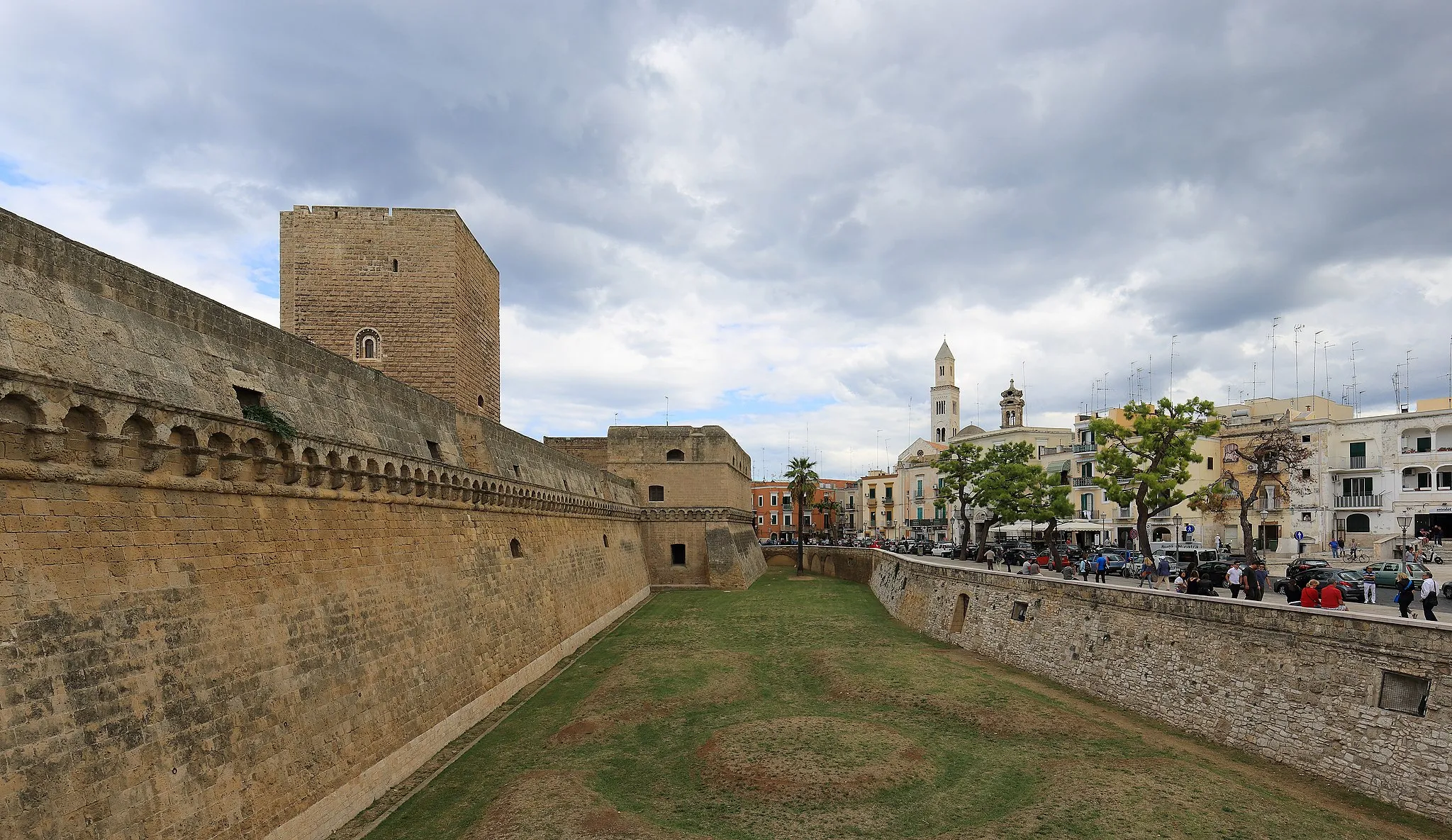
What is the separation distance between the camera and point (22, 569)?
6.60 meters

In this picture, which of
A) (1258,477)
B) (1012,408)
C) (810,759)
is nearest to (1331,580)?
(1258,477)

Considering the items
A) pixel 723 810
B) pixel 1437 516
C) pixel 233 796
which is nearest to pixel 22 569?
pixel 233 796

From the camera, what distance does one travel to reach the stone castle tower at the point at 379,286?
23.1m

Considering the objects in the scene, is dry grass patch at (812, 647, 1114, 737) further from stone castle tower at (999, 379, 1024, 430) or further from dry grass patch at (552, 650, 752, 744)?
stone castle tower at (999, 379, 1024, 430)

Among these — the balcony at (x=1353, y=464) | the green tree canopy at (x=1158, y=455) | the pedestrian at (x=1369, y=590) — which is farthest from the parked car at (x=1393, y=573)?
the balcony at (x=1353, y=464)

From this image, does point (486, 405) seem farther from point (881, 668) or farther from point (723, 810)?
point (723, 810)

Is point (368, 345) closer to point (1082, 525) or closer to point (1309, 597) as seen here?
point (1309, 597)

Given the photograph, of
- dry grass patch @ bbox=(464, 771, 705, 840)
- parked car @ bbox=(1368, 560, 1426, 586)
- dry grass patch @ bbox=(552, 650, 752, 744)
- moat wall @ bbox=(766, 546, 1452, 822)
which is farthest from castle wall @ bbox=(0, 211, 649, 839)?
parked car @ bbox=(1368, 560, 1426, 586)

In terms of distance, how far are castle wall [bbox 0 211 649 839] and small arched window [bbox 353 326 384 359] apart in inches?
380

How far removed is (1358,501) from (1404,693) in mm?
33119

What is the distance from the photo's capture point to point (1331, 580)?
20.2m

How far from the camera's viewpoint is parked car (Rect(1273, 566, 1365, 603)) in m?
20.0

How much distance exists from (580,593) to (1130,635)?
1559 centimetres

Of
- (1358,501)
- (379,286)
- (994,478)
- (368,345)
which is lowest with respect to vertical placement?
(1358,501)
